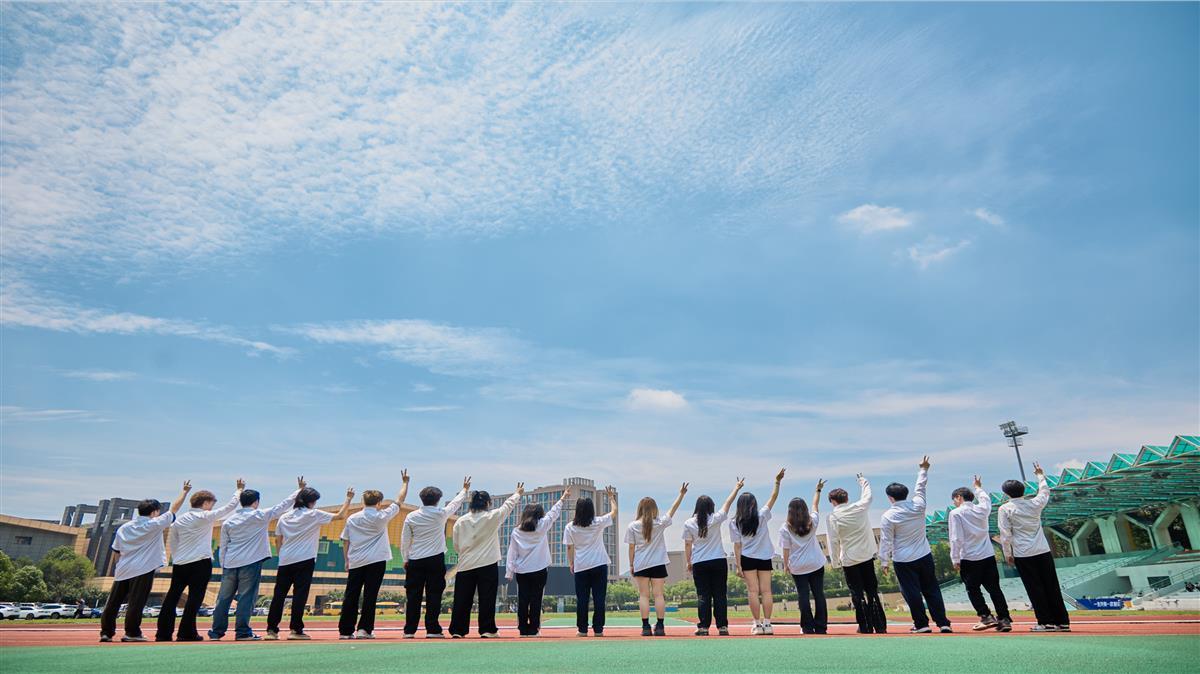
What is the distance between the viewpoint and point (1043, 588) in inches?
294

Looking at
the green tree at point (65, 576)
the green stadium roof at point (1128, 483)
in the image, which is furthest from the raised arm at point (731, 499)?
the green tree at point (65, 576)

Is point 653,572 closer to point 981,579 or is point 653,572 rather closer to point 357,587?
point 357,587

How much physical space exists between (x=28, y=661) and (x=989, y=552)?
953 cm

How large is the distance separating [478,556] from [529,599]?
0.97m

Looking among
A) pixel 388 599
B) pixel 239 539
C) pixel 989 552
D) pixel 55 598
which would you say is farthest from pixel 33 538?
pixel 989 552

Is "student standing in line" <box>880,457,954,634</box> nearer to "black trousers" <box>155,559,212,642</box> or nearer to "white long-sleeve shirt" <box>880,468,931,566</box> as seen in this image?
"white long-sleeve shirt" <box>880,468,931,566</box>

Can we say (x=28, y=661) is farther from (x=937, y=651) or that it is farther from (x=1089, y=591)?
(x=1089, y=591)

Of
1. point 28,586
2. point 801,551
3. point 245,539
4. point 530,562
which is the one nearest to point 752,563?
point 801,551

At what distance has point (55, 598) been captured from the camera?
6600 centimetres

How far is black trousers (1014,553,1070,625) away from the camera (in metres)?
7.34

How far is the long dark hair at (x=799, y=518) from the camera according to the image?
26.8 feet

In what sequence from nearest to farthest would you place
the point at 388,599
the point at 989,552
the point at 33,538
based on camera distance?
the point at 989,552 → the point at 388,599 → the point at 33,538

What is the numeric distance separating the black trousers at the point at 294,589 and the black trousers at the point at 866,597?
21.8 feet

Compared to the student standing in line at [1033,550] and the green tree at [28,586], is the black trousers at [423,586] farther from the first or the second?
the green tree at [28,586]
